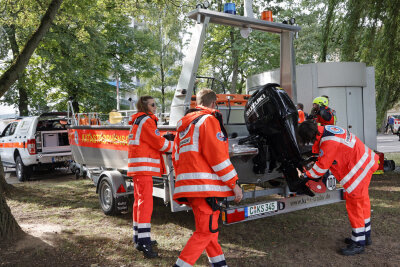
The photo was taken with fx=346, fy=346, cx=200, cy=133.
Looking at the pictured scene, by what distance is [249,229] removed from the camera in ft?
16.4

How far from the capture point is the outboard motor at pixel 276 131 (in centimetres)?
374

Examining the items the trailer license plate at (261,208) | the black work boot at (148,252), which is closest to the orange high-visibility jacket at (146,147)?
the black work boot at (148,252)

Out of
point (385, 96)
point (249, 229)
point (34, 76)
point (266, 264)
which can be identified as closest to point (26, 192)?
point (249, 229)

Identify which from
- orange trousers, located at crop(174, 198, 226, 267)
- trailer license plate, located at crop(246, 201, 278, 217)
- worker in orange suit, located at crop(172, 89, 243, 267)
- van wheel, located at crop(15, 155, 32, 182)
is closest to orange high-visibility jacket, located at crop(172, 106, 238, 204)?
worker in orange suit, located at crop(172, 89, 243, 267)

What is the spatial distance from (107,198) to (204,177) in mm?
3449

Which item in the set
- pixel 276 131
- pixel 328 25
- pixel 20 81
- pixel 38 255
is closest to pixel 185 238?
pixel 38 255

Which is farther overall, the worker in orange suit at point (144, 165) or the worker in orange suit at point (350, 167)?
the worker in orange suit at point (144, 165)

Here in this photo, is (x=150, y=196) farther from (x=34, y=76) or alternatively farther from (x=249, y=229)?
(x=34, y=76)

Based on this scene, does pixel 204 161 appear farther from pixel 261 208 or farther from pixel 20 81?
pixel 20 81

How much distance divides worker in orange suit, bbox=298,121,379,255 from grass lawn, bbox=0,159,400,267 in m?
0.31

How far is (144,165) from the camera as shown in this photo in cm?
413

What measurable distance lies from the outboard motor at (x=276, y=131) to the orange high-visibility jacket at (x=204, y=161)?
98 cm

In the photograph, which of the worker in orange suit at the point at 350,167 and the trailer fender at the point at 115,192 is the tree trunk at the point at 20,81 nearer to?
the trailer fender at the point at 115,192

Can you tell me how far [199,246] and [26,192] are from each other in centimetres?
676
